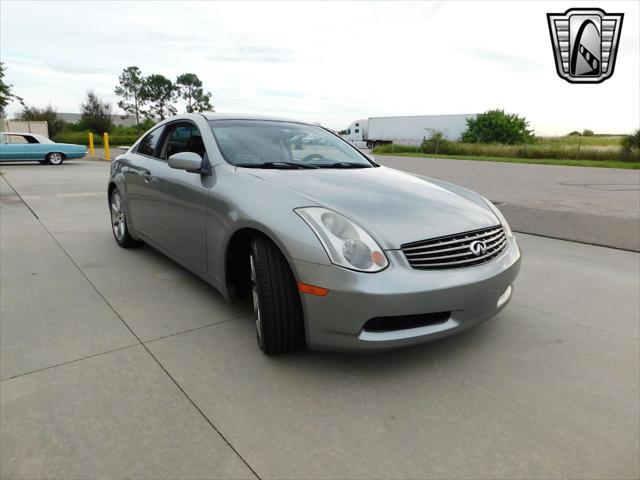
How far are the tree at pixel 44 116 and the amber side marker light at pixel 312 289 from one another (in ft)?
123

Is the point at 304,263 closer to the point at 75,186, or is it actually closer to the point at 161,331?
the point at 161,331

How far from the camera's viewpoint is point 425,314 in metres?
2.15

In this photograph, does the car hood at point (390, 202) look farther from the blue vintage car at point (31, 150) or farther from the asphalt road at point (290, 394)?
the blue vintage car at point (31, 150)

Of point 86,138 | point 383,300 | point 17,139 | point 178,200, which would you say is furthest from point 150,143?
point 86,138

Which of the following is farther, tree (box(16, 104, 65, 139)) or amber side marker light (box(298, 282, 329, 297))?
tree (box(16, 104, 65, 139))

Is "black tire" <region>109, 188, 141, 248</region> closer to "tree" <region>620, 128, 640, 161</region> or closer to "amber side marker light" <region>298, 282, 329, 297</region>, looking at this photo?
"amber side marker light" <region>298, 282, 329, 297</region>

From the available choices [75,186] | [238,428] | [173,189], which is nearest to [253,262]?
[238,428]

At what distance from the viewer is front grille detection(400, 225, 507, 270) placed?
2166 mm

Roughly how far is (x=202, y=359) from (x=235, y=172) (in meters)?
1.14

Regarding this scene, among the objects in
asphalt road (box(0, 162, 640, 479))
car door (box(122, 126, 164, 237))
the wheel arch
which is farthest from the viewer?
car door (box(122, 126, 164, 237))

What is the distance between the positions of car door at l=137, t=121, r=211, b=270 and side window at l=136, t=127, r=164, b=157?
0.13 meters

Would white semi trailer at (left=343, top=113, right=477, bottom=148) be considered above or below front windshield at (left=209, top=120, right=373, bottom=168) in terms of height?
above

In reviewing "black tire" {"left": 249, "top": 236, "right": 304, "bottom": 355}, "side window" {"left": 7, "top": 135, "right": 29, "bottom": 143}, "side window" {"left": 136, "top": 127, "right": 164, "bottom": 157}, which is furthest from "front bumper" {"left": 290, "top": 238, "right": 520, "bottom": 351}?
"side window" {"left": 7, "top": 135, "right": 29, "bottom": 143}

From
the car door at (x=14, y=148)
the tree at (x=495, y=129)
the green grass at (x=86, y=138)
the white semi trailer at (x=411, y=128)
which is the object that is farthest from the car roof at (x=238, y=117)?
the tree at (x=495, y=129)
